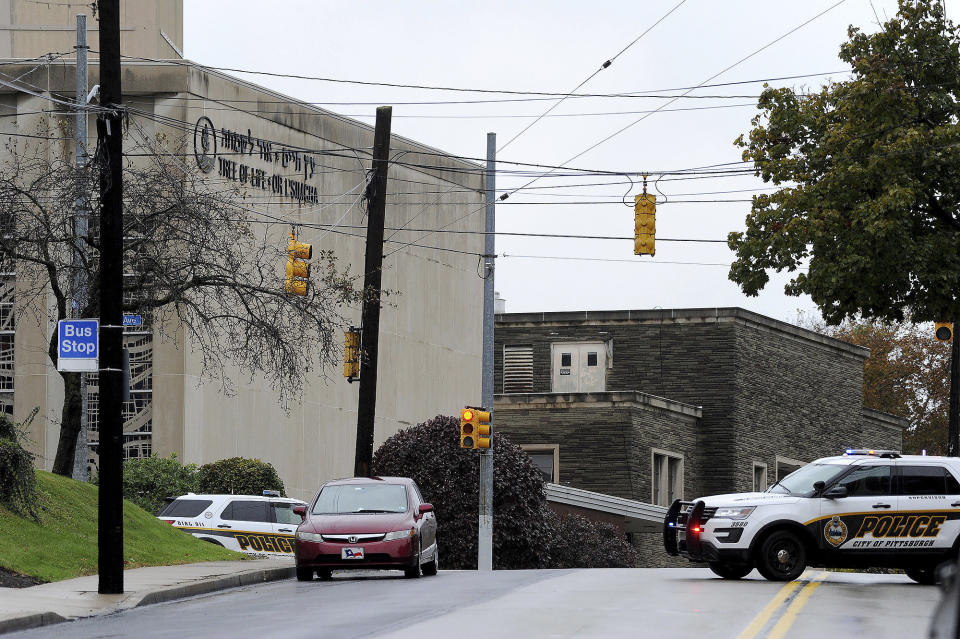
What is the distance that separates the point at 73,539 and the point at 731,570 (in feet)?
31.5

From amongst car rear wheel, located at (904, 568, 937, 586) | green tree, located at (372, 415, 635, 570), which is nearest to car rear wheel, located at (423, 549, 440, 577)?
car rear wheel, located at (904, 568, 937, 586)

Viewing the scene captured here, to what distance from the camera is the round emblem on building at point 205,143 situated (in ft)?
130

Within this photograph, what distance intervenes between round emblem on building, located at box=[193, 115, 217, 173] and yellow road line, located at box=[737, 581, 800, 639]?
23.5 metres

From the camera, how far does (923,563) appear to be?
68.1ft

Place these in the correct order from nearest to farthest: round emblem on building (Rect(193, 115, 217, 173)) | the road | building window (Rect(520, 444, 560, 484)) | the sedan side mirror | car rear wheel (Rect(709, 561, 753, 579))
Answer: the road
the sedan side mirror
car rear wheel (Rect(709, 561, 753, 579))
round emblem on building (Rect(193, 115, 217, 173))
building window (Rect(520, 444, 560, 484))

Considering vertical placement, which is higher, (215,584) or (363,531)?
(363,531)

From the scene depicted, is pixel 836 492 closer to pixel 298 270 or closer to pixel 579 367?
pixel 298 270

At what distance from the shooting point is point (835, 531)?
20641 mm

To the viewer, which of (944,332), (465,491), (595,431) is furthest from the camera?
(595,431)

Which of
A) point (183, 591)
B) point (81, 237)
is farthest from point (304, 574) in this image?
point (81, 237)

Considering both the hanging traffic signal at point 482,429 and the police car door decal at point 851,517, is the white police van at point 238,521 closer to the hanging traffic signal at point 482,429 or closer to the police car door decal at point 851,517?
the hanging traffic signal at point 482,429

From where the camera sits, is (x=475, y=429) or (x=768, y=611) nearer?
(x=768, y=611)

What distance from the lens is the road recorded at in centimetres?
1419

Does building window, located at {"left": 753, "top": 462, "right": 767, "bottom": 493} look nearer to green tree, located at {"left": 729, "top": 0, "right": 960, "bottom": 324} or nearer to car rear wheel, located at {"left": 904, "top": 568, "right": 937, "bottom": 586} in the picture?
green tree, located at {"left": 729, "top": 0, "right": 960, "bottom": 324}
